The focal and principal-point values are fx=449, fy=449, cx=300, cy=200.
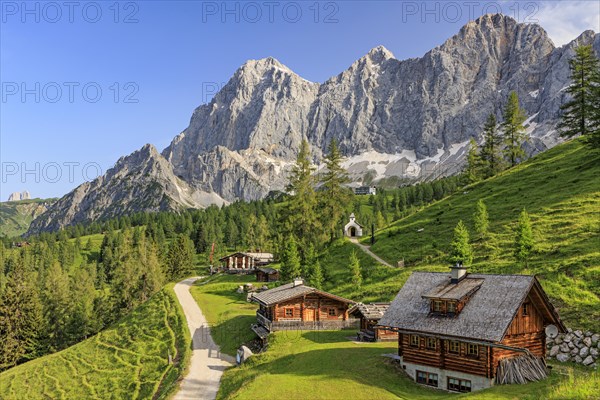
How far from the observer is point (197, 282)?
3949 inches

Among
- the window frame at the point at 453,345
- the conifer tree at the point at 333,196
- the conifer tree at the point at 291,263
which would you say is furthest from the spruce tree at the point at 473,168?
the window frame at the point at 453,345

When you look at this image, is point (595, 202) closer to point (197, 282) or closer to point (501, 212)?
point (501, 212)

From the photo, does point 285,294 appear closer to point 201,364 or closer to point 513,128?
point 201,364

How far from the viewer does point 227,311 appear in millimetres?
63875

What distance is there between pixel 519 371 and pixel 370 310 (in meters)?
19.4

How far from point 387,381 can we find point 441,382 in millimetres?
3584

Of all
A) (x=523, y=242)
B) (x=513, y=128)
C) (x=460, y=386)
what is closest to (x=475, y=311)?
(x=460, y=386)

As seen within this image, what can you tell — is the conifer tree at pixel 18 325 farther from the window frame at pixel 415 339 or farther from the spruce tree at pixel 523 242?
the spruce tree at pixel 523 242

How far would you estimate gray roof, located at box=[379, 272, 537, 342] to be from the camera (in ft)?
92.8

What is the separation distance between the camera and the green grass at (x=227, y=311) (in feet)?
169

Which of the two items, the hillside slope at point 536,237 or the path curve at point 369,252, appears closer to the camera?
the hillside slope at point 536,237

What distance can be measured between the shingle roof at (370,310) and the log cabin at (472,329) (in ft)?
38.0

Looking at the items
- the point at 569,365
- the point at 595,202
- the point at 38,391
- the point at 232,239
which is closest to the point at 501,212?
the point at 595,202

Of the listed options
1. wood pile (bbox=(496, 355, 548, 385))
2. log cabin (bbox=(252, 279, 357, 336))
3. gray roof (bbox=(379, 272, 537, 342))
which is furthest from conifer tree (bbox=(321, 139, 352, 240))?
wood pile (bbox=(496, 355, 548, 385))
